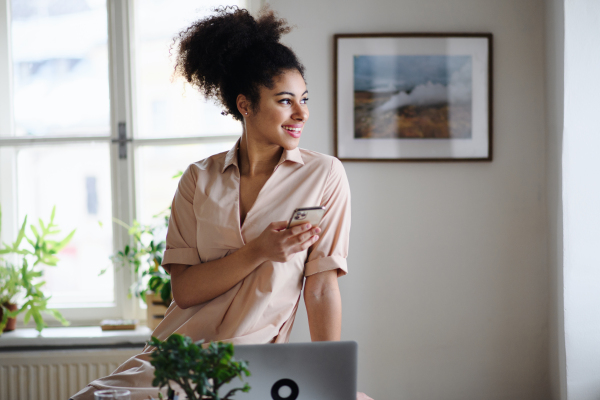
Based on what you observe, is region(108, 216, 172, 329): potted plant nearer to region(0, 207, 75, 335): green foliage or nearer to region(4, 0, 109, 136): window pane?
region(0, 207, 75, 335): green foliage

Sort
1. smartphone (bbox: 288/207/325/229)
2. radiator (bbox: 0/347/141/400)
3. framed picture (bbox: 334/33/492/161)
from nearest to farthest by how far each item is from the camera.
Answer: smartphone (bbox: 288/207/325/229)
framed picture (bbox: 334/33/492/161)
radiator (bbox: 0/347/141/400)

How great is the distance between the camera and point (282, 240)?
1.30 meters

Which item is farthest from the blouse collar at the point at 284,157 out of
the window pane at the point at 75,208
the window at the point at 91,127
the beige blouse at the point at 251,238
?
the window pane at the point at 75,208

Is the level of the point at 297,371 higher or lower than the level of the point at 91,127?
lower

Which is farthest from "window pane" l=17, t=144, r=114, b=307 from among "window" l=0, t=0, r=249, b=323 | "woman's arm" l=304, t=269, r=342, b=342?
"woman's arm" l=304, t=269, r=342, b=342

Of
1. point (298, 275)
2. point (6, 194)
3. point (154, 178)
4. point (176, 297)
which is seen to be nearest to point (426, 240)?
point (298, 275)

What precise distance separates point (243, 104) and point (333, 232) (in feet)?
1.57

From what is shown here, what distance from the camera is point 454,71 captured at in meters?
2.23

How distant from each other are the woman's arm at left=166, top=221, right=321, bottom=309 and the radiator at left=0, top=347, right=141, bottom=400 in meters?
1.02

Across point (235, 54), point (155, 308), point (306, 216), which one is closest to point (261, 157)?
point (235, 54)

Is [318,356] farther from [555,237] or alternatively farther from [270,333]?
[555,237]

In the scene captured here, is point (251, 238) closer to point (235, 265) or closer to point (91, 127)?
point (235, 265)

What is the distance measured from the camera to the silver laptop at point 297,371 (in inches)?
35.8

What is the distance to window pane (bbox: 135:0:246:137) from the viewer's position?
2615mm
